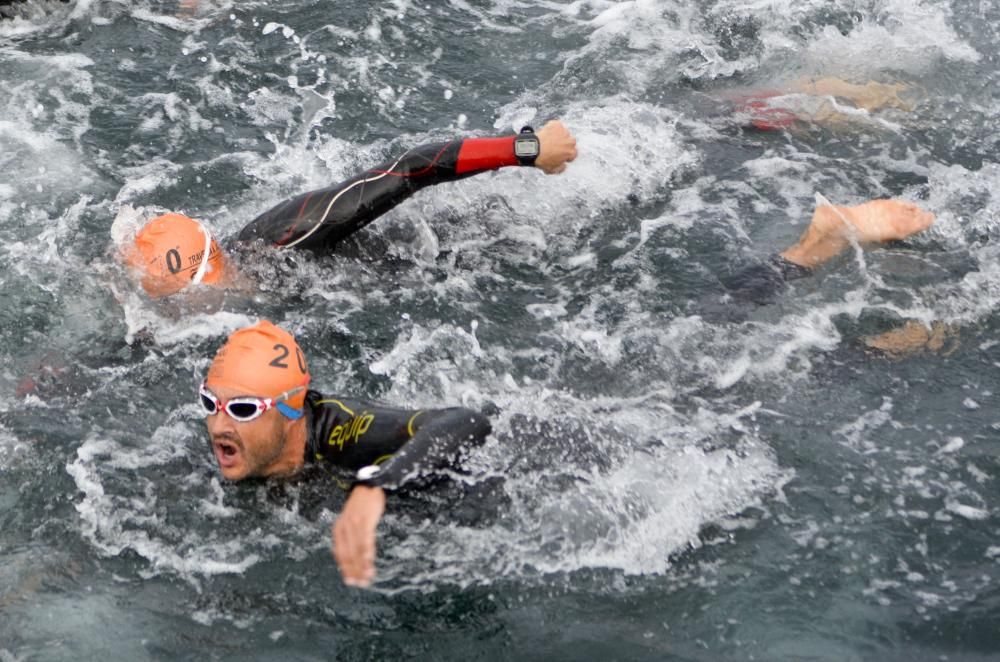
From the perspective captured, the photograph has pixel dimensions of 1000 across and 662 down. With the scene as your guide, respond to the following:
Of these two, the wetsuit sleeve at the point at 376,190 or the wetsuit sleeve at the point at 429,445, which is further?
the wetsuit sleeve at the point at 376,190

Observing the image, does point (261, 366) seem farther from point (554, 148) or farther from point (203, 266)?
point (554, 148)

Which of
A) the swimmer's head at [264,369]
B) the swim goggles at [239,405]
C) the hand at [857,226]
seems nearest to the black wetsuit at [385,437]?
the swimmer's head at [264,369]

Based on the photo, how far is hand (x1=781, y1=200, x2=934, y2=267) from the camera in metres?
6.38

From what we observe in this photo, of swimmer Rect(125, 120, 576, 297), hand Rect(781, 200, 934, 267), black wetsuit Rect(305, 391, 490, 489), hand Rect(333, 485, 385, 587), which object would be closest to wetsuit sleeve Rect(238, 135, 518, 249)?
swimmer Rect(125, 120, 576, 297)

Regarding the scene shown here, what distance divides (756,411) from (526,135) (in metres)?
1.96

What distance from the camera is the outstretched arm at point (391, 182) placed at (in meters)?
5.91

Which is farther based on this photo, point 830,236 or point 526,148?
point 830,236

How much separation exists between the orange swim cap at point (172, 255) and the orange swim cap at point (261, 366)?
4.64ft

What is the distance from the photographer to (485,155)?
5.95 meters

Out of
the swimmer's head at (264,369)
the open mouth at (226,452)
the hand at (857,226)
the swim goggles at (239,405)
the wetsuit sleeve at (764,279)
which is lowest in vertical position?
the open mouth at (226,452)

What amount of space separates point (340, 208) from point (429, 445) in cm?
212

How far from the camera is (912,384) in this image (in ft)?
18.8

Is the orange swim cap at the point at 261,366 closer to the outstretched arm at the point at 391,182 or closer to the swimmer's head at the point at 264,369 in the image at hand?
the swimmer's head at the point at 264,369

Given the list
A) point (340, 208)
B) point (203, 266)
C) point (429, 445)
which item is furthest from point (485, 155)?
Answer: point (429, 445)
